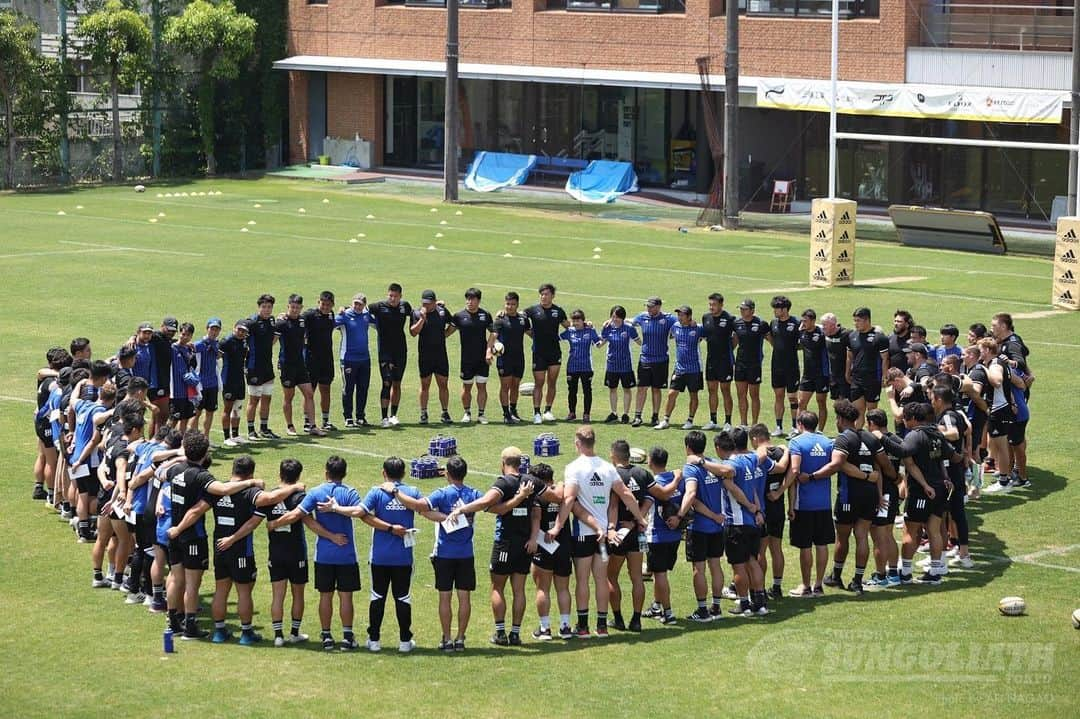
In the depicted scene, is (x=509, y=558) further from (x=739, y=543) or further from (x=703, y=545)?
(x=739, y=543)

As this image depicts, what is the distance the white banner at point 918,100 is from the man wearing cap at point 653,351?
22695 mm

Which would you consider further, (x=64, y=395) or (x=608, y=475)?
(x=64, y=395)

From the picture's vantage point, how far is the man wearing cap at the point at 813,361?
21.2 metres

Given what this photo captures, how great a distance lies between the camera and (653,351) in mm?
22312

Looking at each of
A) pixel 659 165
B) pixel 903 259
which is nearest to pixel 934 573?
pixel 903 259

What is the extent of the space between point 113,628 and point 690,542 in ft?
17.1

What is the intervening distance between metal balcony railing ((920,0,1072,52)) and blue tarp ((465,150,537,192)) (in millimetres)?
15670

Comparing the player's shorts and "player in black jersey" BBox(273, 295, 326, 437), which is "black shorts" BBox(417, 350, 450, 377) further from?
the player's shorts

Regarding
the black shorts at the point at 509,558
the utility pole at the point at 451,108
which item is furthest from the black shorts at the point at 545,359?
the utility pole at the point at 451,108

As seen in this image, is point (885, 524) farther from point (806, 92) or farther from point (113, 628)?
point (806, 92)

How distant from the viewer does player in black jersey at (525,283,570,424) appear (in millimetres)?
22453

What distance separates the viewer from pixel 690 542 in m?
14.3

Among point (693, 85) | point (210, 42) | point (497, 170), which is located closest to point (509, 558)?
point (693, 85)

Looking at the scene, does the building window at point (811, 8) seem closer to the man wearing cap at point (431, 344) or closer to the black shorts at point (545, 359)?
the black shorts at point (545, 359)
